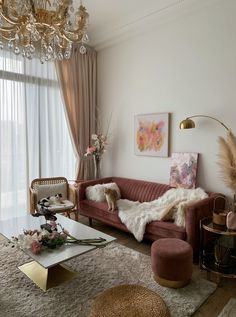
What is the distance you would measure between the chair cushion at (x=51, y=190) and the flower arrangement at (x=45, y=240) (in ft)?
4.75

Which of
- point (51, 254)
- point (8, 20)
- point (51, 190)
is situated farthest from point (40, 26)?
point (51, 190)

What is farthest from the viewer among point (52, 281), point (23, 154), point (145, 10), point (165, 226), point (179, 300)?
point (23, 154)

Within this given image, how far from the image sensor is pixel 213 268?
7.99ft

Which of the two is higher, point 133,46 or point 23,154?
point 133,46

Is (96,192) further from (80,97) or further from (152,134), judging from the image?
(80,97)

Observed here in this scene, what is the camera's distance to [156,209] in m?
3.28

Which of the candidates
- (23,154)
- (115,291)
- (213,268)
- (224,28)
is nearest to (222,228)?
(213,268)

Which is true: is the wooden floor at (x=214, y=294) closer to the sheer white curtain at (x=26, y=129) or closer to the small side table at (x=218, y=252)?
the small side table at (x=218, y=252)

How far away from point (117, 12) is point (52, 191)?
2.93 meters

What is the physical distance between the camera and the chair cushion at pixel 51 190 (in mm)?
3749

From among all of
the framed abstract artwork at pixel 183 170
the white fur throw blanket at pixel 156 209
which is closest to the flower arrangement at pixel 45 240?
the white fur throw blanket at pixel 156 209

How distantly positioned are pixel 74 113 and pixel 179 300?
3.47m

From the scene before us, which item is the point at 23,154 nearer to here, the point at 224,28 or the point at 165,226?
the point at 165,226

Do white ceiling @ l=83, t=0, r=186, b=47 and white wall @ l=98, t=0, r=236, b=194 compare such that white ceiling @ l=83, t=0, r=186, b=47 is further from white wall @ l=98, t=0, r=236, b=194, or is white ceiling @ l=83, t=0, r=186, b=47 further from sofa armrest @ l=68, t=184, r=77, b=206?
sofa armrest @ l=68, t=184, r=77, b=206
